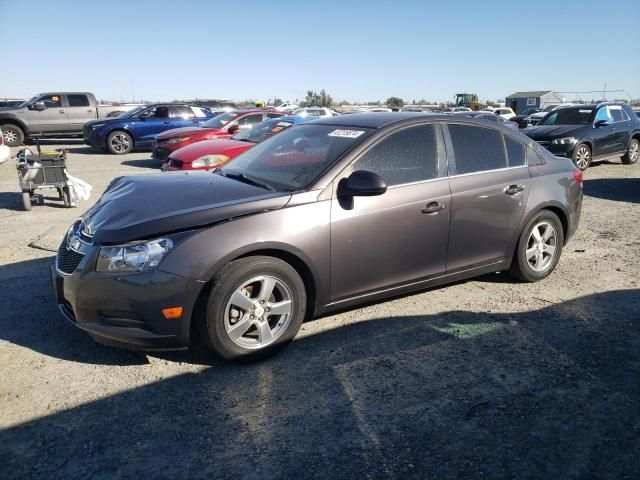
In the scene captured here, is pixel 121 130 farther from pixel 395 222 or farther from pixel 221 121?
pixel 395 222

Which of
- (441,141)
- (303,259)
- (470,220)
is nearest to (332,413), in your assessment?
(303,259)

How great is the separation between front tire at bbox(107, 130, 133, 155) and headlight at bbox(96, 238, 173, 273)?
13.7 metres

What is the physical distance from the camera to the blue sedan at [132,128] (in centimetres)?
1553

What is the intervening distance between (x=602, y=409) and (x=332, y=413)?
1.52m

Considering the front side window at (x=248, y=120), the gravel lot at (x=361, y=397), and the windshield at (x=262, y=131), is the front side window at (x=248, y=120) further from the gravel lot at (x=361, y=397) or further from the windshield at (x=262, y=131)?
the gravel lot at (x=361, y=397)

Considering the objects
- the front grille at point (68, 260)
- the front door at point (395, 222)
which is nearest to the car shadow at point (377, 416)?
the front door at point (395, 222)

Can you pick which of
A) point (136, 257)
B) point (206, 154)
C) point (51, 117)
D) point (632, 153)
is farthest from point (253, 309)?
point (51, 117)

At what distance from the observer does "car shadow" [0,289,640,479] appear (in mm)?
2434

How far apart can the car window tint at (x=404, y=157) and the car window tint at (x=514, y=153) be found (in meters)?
0.88

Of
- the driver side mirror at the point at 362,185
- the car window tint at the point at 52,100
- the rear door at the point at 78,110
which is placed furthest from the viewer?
the rear door at the point at 78,110

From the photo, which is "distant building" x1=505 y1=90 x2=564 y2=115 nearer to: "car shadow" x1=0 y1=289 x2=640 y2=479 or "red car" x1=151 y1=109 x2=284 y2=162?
"red car" x1=151 y1=109 x2=284 y2=162

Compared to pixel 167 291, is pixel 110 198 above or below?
above

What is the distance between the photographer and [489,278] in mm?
5016

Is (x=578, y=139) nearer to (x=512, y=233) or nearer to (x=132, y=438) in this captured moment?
(x=512, y=233)
